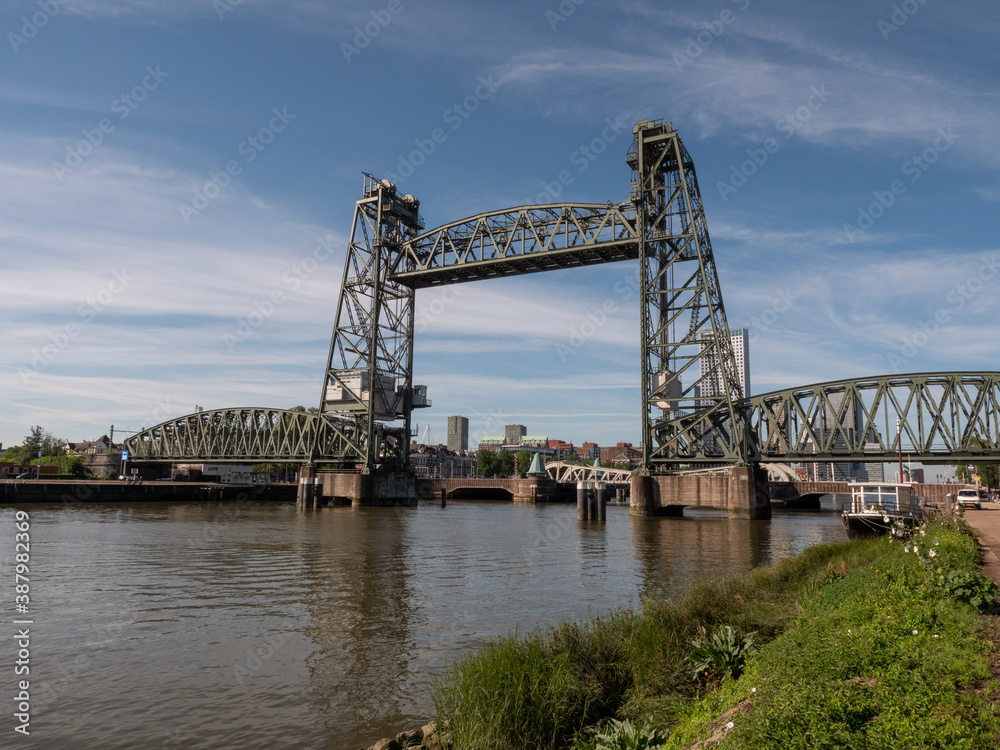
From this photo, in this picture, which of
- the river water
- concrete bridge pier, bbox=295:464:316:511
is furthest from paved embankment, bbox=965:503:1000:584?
concrete bridge pier, bbox=295:464:316:511

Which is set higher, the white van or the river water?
the white van

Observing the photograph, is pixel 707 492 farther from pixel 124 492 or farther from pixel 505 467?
pixel 505 467

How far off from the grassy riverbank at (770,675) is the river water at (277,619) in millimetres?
2046

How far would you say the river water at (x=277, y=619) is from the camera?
9.29 m

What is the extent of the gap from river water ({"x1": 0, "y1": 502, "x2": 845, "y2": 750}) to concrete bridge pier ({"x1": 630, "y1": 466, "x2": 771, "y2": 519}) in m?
19.9

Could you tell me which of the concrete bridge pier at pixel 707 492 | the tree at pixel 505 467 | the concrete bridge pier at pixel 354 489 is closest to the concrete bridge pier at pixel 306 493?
the concrete bridge pier at pixel 354 489

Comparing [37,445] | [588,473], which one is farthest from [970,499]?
[37,445]

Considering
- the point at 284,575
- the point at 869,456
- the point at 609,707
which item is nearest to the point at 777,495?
the point at 869,456

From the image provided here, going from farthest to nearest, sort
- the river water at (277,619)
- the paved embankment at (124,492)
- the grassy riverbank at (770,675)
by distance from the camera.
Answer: the paved embankment at (124,492) → the river water at (277,619) → the grassy riverbank at (770,675)

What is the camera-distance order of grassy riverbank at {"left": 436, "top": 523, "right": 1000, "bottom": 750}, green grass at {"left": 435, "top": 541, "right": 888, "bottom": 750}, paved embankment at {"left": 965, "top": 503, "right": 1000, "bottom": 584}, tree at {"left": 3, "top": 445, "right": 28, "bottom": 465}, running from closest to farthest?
1. grassy riverbank at {"left": 436, "top": 523, "right": 1000, "bottom": 750}
2. green grass at {"left": 435, "top": 541, "right": 888, "bottom": 750}
3. paved embankment at {"left": 965, "top": 503, "right": 1000, "bottom": 584}
4. tree at {"left": 3, "top": 445, "right": 28, "bottom": 465}

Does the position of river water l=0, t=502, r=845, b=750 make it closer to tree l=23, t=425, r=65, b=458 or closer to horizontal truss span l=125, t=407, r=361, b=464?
horizontal truss span l=125, t=407, r=361, b=464

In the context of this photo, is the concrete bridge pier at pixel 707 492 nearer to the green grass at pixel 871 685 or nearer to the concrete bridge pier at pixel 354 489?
the concrete bridge pier at pixel 354 489

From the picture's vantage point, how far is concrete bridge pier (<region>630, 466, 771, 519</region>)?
54.2m

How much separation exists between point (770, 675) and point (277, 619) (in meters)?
12.5
